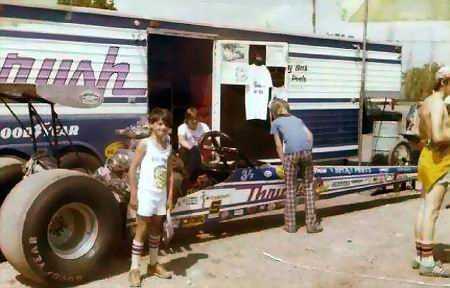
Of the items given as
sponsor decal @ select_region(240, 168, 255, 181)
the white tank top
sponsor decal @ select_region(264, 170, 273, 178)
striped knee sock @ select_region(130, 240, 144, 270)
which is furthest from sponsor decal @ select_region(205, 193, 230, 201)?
striped knee sock @ select_region(130, 240, 144, 270)

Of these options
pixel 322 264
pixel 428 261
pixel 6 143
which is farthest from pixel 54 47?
pixel 428 261

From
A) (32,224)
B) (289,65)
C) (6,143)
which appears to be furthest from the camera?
(289,65)

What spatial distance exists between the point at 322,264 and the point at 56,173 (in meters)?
2.63

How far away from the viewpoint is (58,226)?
219 inches

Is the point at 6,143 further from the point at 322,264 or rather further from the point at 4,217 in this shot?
the point at 322,264

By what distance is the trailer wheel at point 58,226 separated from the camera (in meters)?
5.09

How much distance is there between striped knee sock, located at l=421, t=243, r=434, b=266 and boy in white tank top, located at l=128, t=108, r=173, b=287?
2337mm

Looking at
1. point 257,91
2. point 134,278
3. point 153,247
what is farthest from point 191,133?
point 134,278

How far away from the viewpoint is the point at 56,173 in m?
5.44

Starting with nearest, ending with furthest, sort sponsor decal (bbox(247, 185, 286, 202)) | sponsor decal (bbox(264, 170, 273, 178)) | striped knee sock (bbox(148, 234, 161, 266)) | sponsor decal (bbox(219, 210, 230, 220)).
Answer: striped knee sock (bbox(148, 234, 161, 266))
sponsor decal (bbox(219, 210, 230, 220))
sponsor decal (bbox(247, 185, 286, 202))
sponsor decal (bbox(264, 170, 273, 178))

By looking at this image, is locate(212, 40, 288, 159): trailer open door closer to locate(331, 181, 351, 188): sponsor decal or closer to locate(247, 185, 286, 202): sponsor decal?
locate(331, 181, 351, 188): sponsor decal

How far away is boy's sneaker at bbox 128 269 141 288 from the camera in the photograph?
5.44m

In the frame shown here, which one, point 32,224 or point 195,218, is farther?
point 195,218

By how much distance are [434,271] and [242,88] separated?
5375 mm
